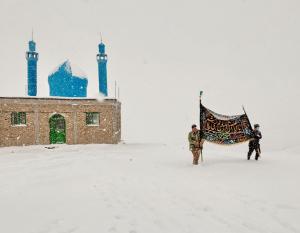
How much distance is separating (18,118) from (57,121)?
9.73 ft

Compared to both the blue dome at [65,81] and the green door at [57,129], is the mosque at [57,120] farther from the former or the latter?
the blue dome at [65,81]

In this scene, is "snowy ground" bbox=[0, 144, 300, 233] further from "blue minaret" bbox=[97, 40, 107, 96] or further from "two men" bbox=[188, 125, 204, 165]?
"blue minaret" bbox=[97, 40, 107, 96]

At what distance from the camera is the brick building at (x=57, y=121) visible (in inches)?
944

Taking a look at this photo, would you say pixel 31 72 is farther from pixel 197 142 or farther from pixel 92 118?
pixel 197 142

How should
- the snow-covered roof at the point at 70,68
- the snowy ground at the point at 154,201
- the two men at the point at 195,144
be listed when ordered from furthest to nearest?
the snow-covered roof at the point at 70,68 → the two men at the point at 195,144 → the snowy ground at the point at 154,201

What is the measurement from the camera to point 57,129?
2527 centimetres

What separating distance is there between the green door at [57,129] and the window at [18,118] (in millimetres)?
2037

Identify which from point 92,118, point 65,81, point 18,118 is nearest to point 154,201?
point 92,118

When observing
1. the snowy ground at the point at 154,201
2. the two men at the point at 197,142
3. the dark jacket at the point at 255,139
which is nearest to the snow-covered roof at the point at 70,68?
the snowy ground at the point at 154,201

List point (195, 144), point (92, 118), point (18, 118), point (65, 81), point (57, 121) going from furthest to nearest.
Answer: point (65, 81)
point (92, 118)
point (57, 121)
point (18, 118)
point (195, 144)

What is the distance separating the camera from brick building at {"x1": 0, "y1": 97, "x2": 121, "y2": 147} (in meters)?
24.0

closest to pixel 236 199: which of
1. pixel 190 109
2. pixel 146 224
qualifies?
pixel 146 224

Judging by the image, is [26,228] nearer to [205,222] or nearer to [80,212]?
[80,212]

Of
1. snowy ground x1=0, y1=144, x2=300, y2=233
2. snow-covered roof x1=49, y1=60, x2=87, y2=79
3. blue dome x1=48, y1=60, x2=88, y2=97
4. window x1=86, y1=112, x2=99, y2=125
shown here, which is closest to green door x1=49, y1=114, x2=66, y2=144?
window x1=86, y1=112, x2=99, y2=125
